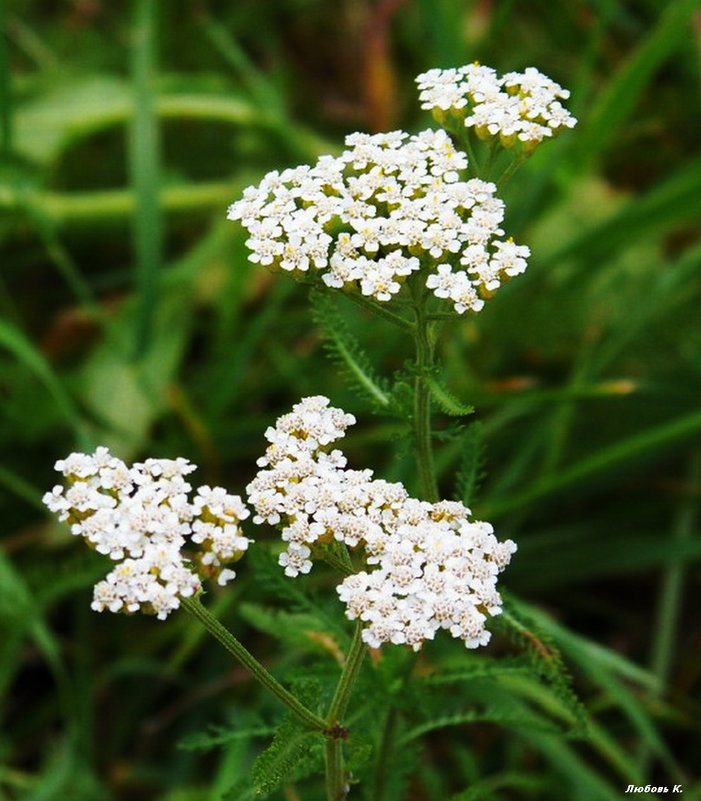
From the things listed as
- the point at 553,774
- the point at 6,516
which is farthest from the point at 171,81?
the point at 553,774

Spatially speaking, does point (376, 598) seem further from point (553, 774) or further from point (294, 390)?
point (294, 390)

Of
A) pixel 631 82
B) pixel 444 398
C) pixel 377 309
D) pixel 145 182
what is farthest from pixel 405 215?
pixel 631 82

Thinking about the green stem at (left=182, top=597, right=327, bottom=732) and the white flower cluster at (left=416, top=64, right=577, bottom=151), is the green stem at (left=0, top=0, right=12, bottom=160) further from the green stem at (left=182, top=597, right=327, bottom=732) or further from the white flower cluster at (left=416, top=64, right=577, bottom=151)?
the green stem at (left=182, top=597, right=327, bottom=732)

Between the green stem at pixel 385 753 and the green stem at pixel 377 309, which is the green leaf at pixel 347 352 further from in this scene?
the green stem at pixel 385 753

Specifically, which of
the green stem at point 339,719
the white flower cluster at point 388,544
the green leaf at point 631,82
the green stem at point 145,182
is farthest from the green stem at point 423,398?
the green leaf at point 631,82

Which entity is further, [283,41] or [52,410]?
[283,41]

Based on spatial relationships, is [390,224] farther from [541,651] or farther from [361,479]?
[541,651]

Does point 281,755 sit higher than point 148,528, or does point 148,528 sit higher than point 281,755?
point 148,528

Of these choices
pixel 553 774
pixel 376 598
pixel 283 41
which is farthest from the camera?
pixel 283 41
